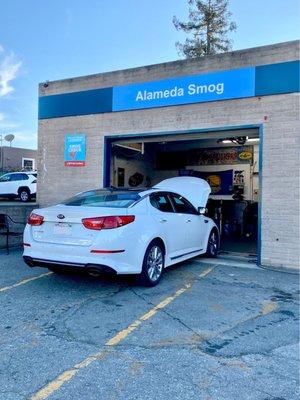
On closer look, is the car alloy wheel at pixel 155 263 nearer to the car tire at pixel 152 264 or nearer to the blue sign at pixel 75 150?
the car tire at pixel 152 264

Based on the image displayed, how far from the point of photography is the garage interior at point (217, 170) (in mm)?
13164

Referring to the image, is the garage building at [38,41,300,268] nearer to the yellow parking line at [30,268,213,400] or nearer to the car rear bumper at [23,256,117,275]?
the yellow parking line at [30,268,213,400]

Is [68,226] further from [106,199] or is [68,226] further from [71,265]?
[106,199]

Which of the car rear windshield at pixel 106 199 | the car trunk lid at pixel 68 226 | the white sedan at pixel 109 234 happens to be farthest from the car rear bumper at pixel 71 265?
the car rear windshield at pixel 106 199

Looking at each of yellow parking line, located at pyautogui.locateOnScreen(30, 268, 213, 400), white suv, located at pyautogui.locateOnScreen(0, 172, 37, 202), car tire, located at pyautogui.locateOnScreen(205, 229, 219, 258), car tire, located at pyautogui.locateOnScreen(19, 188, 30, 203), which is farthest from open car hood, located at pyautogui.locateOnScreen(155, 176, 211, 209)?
car tire, located at pyautogui.locateOnScreen(19, 188, 30, 203)

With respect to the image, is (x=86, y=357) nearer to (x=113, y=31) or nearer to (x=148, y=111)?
(x=148, y=111)

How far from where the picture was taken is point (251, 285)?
255 inches

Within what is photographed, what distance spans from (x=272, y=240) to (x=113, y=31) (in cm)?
781

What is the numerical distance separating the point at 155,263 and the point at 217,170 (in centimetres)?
1008

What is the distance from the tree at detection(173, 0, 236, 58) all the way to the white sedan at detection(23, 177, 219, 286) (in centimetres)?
2498

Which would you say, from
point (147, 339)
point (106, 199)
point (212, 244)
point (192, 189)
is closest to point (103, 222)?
point (106, 199)

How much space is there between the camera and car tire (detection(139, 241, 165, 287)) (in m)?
5.81

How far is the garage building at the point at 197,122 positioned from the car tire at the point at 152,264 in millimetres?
2837

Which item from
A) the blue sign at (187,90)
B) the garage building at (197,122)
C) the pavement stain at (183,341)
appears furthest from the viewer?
the blue sign at (187,90)
